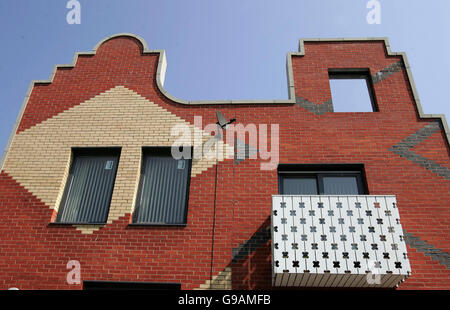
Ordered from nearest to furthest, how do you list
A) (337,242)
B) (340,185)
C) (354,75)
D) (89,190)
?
→ (337,242), (340,185), (89,190), (354,75)

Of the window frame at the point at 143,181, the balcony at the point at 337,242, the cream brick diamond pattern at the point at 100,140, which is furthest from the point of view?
the cream brick diamond pattern at the point at 100,140

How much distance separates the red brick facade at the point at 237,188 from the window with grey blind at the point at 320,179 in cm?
19

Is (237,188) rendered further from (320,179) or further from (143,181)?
(143,181)

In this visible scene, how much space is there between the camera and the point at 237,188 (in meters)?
8.47

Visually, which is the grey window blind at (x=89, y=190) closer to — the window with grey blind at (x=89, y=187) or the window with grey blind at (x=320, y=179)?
the window with grey blind at (x=89, y=187)

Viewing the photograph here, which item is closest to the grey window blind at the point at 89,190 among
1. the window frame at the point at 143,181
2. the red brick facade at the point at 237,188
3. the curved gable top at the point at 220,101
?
the red brick facade at the point at 237,188

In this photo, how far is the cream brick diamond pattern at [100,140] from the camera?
8672 mm

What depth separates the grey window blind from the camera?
854cm

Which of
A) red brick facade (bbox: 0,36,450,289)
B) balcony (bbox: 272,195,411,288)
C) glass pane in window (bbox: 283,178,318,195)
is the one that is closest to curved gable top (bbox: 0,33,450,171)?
red brick facade (bbox: 0,36,450,289)

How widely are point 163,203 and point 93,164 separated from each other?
1947 millimetres

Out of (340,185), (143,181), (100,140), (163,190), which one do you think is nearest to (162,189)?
(163,190)

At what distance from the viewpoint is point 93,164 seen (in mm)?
9219

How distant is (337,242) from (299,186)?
1964 mm
